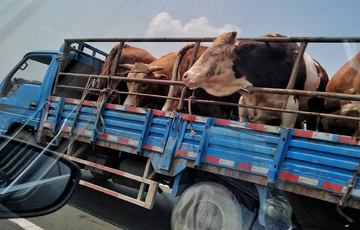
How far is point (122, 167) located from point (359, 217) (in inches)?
108

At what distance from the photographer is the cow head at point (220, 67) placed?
3666mm

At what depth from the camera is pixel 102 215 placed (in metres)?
3.84

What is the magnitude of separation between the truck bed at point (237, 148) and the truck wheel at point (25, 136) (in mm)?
1298

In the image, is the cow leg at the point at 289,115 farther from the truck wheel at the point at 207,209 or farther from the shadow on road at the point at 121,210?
the shadow on road at the point at 121,210

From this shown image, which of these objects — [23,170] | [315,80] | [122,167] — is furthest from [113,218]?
[315,80]

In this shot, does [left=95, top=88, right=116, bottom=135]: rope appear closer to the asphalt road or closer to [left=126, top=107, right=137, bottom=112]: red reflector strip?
[left=126, top=107, right=137, bottom=112]: red reflector strip

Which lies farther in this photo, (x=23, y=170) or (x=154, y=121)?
(x=154, y=121)

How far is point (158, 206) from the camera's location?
4555 mm

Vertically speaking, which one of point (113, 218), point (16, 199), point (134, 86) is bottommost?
point (113, 218)

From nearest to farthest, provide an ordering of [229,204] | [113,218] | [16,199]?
[16,199] < [229,204] < [113,218]

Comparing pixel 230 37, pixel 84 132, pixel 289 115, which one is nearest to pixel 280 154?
pixel 289 115

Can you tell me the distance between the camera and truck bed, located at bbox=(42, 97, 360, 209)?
7.74 feet

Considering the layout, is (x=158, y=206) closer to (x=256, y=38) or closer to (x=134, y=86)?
(x=134, y=86)

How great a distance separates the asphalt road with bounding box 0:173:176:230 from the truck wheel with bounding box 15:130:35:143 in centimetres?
131
